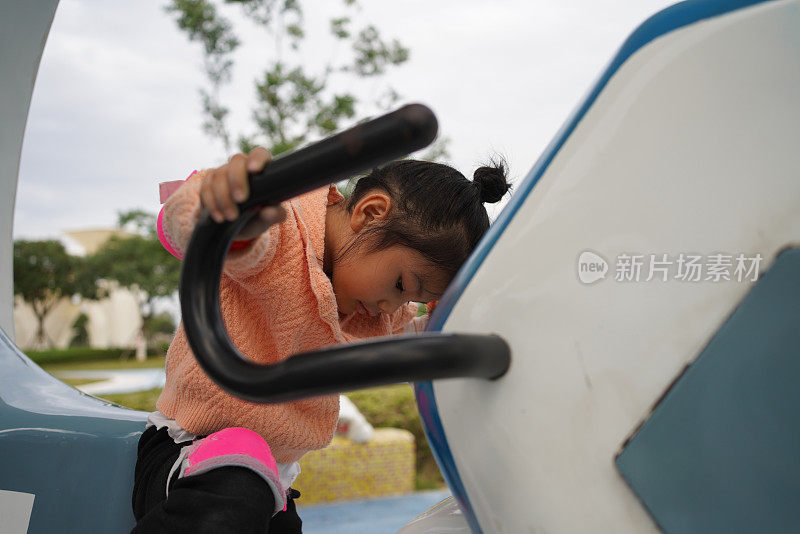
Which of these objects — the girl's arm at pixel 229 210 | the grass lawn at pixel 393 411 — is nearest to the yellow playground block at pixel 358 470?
the grass lawn at pixel 393 411

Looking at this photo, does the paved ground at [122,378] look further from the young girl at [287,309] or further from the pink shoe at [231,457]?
the pink shoe at [231,457]

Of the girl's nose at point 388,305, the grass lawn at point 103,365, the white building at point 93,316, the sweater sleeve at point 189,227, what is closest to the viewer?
the sweater sleeve at point 189,227

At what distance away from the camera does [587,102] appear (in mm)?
403

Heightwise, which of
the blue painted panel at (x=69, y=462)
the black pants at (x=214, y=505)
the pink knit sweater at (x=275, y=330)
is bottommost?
the blue painted panel at (x=69, y=462)

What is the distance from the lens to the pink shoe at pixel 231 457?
1.99 feet

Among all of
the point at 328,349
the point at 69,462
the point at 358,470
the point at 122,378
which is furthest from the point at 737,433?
the point at 122,378

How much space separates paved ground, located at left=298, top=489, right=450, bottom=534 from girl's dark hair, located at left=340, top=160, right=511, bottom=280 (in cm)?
185

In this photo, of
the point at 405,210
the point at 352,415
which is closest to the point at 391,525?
the point at 352,415

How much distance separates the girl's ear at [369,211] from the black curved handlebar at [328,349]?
0.39 m

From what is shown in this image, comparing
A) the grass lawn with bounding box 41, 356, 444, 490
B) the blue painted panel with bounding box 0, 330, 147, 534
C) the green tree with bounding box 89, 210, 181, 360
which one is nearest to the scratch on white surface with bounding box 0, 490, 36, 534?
the blue painted panel with bounding box 0, 330, 147, 534

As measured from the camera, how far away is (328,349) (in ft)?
1.11

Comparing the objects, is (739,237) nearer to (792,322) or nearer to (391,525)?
(792,322)

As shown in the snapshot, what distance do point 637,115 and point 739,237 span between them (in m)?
0.09

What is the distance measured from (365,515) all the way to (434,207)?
2375 millimetres
